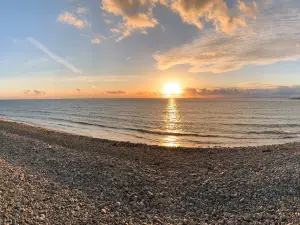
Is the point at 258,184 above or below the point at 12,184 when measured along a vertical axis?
below

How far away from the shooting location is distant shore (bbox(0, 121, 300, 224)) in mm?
7941

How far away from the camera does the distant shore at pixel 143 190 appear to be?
26.1ft

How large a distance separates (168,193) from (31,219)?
550cm

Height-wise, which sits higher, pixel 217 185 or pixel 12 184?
pixel 12 184

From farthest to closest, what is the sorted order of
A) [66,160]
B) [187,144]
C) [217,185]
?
[187,144], [66,160], [217,185]

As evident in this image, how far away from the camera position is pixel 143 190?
1077 cm

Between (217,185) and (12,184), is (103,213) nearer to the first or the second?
(12,184)

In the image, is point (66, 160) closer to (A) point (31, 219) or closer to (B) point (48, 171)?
(B) point (48, 171)

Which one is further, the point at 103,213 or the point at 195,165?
the point at 195,165

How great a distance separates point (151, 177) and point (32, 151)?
883 centimetres

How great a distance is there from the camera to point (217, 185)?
445 inches

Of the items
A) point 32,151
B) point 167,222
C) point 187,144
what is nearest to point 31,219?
point 167,222

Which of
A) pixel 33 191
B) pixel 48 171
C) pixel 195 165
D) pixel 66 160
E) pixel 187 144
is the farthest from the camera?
pixel 187 144

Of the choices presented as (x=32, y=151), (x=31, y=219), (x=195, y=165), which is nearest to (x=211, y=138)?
(x=195, y=165)
